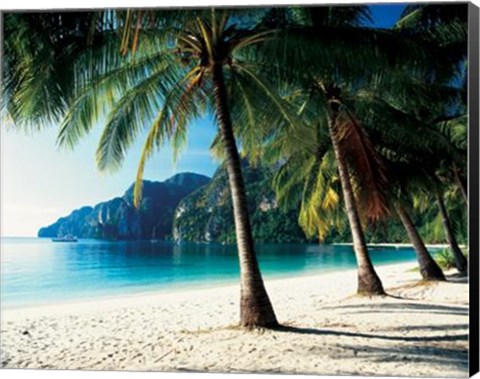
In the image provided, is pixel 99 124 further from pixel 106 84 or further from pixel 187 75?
pixel 187 75

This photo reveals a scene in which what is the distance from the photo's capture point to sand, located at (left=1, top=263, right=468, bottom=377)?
15.9 ft

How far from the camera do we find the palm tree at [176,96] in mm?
5328

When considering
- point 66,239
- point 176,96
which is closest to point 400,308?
point 176,96

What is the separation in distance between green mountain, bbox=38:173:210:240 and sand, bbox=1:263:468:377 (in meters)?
0.56

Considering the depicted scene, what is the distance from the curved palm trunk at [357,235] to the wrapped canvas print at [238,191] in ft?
0.05

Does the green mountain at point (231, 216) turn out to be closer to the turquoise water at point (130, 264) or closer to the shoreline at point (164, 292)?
the turquoise water at point (130, 264)

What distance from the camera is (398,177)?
20.7 feet

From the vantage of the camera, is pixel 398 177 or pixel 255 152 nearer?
pixel 255 152

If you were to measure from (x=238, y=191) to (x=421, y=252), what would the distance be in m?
1.46

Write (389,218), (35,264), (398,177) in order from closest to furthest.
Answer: (35,264) < (389,218) < (398,177)

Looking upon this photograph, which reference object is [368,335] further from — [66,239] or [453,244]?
[66,239]

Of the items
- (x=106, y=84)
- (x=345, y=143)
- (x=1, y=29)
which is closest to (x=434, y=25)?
(x=345, y=143)

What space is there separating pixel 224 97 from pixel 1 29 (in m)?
1.76

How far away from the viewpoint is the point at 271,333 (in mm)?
5289
